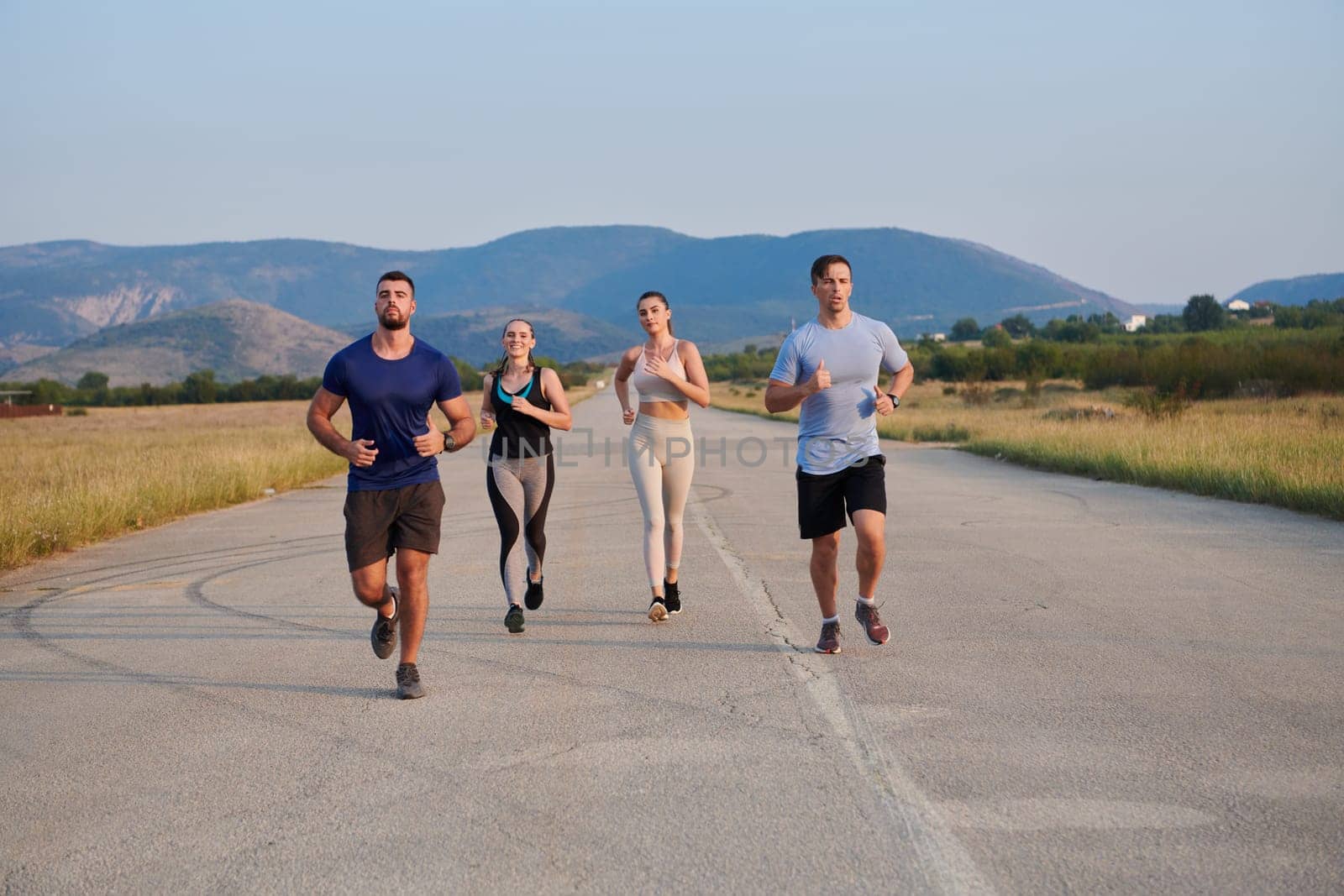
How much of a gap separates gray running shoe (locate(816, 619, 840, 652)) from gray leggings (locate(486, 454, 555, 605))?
2022mm

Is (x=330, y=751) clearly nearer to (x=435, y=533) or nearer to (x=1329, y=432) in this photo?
(x=435, y=533)

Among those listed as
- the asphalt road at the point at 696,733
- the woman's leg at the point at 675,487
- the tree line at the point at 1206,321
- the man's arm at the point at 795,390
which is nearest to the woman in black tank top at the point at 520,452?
the asphalt road at the point at 696,733

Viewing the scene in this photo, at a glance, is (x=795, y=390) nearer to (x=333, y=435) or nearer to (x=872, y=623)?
(x=872, y=623)

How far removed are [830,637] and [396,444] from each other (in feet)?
8.68

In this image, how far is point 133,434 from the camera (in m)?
43.9

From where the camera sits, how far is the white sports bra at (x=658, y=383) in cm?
816

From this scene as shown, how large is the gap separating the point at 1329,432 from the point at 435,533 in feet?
66.8

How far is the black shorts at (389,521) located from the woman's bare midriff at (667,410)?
7.08 feet

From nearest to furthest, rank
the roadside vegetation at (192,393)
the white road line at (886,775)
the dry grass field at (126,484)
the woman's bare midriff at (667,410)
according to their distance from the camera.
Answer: the white road line at (886,775) → the woman's bare midriff at (667,410) → the dry grass field at (126,484) → the roadside vegetation at (192,393)

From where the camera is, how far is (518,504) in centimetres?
830

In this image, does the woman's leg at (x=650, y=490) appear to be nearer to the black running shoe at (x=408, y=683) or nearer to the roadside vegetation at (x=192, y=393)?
the black running shoe at (x=408, y=683)

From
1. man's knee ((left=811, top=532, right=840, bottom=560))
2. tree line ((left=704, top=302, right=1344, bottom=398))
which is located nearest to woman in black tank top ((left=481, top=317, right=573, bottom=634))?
man's knee ((left=811, top=532, right=840, bottom=560))

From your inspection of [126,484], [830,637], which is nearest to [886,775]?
[830,637]

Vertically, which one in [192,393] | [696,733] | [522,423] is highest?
[522,423]
